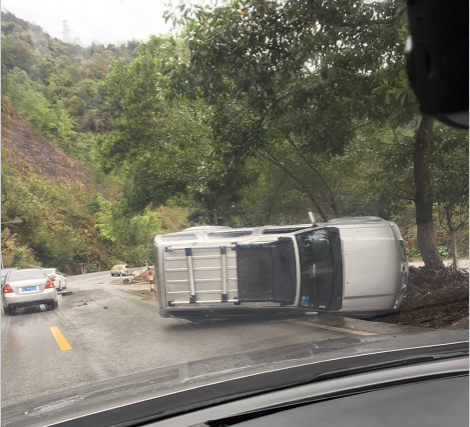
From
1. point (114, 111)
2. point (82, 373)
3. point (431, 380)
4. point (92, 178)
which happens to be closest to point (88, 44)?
point (114, 111)

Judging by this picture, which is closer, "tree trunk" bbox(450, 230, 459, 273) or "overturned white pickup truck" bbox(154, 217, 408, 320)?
"overturned white pickup truck" bbox(154, 217, 408, 320)

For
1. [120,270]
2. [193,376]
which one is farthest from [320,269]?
[193,376]

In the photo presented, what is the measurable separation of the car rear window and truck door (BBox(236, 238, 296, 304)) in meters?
0.91

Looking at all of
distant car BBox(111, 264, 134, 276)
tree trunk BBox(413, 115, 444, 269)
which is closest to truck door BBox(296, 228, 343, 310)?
tree trunk BBox(413, 115, 444, 269)

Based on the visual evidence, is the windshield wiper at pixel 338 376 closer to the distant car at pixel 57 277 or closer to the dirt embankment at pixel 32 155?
the distant car at pixel 57 277

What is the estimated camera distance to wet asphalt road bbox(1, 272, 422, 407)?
1.90 metres

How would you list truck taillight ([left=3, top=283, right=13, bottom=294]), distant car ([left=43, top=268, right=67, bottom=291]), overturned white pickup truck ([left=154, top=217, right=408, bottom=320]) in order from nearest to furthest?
1. truck taillight ([left=3, top=283, right=13, bottom=294])
2. distant car ([left=43, top=268, right=67, bottom=291])
3. overturned white pickup truck ([left=154, top=217, right=408, bottom=320])

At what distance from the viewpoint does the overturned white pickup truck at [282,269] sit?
Answer: 2283mm

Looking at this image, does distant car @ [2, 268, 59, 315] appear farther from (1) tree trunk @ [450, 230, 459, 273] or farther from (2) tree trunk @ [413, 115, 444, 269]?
(1) tree trunk @ [450, 230, 459, 273]

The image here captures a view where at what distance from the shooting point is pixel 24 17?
182 centimetres

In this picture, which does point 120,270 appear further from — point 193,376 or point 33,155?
point 193,376

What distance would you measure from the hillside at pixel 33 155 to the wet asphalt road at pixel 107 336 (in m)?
0.45

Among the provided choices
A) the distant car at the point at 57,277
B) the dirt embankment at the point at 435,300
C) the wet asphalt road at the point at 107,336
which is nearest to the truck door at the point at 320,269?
the wet asphalt road at the point at 107,336

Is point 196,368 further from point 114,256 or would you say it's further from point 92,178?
point 92,178
